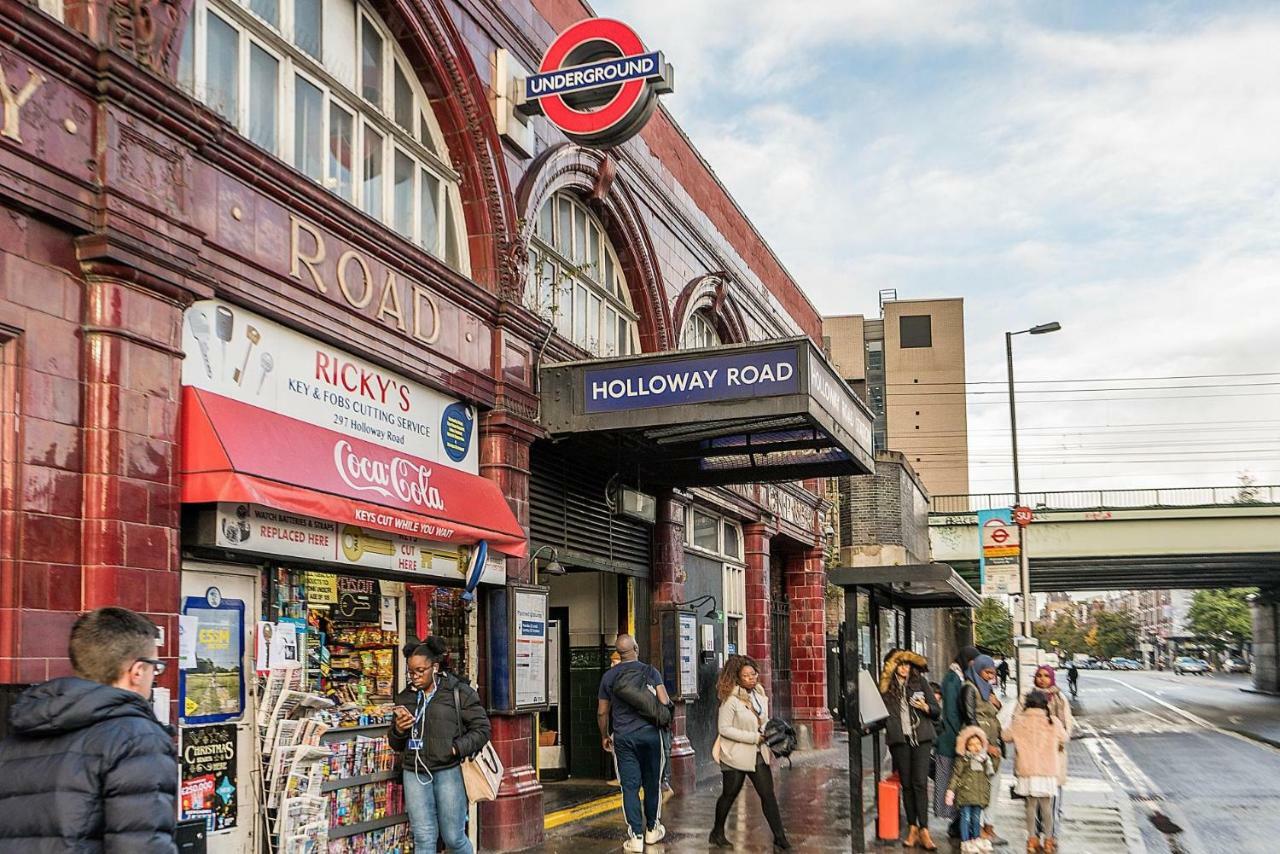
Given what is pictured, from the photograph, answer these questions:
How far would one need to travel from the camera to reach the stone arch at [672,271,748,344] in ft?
60.0

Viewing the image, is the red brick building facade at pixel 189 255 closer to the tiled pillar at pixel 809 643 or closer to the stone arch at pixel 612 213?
the stone arch at pixel 612 213

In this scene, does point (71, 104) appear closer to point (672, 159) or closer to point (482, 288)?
point (482, 288)

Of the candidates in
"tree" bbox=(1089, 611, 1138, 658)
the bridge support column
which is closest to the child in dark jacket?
the bridge support column

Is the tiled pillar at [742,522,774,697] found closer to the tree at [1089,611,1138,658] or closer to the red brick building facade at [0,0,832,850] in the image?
the red brick building facade at [0,0,832,850]

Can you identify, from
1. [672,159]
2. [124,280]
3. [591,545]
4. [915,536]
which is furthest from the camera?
[915,536]

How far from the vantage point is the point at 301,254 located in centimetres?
907

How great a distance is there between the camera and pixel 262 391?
8.68 m

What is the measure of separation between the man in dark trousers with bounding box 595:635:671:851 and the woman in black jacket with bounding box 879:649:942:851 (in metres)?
2.24

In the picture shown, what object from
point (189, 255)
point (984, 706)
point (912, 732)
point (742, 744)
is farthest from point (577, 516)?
point (189, 255)

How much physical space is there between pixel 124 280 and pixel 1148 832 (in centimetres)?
1112

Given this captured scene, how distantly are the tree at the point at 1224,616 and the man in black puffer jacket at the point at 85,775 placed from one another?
3614 inches

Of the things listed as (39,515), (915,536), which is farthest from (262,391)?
(915,536)

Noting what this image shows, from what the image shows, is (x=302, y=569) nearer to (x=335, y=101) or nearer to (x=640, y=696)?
(x=640, y=696)

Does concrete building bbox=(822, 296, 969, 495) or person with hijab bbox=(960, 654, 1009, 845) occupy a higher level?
concrete building bbox=(822, 296, 969, 495)
